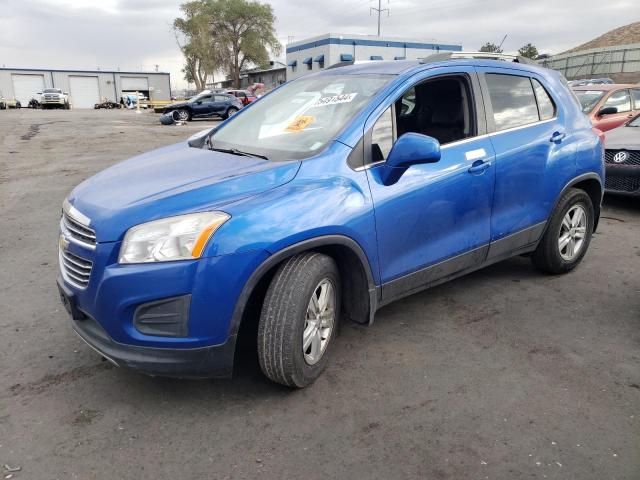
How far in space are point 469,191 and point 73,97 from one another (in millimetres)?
79500

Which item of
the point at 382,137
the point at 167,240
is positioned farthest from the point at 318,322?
the point at 382,137

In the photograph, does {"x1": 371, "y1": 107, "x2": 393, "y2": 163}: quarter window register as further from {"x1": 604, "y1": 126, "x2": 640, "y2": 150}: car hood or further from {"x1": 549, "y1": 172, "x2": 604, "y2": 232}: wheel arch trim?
{"x1": 604, "y1": 126, "x2": 640, "y2": 150}: car hood

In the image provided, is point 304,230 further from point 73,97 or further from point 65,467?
point 73,97

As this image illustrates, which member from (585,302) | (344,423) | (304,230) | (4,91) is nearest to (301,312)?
(304,230)

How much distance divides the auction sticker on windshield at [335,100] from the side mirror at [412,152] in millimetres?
550

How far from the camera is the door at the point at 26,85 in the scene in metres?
69.8

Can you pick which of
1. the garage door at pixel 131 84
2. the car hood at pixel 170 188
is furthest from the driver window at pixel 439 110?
the garage door at pixel 131 84

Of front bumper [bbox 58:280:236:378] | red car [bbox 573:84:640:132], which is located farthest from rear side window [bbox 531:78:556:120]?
red car [bbox 573:84:640:132]

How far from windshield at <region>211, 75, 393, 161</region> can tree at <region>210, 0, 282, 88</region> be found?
2611 inches

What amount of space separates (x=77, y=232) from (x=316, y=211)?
1.21 meters

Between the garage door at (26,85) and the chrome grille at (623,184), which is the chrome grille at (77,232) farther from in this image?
the garage door at (26,85)

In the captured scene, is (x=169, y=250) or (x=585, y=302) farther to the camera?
(x=585, y=302)

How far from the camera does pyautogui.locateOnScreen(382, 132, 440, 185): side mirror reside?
2.96 m

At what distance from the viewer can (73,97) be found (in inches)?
2864
